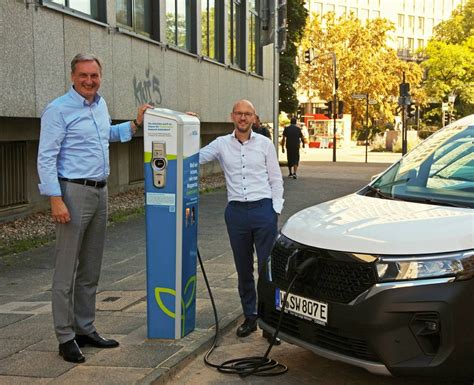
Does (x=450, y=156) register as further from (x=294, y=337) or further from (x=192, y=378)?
(x=192, y=378)

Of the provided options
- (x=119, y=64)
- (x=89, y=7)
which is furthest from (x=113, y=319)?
(x=119, y=64)

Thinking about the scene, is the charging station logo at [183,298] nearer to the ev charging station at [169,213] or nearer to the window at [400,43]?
the ev charging station at [169,213]

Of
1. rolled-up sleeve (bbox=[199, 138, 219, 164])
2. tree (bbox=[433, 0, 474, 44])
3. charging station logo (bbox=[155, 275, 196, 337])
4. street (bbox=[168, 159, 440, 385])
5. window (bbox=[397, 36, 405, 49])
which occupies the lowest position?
street (bbox=[168, 159, 440, 385])

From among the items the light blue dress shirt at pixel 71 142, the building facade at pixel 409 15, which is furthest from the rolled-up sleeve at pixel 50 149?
the building facade at pixel 409 15

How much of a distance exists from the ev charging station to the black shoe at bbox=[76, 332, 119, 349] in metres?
0.34

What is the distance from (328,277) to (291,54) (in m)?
27.4

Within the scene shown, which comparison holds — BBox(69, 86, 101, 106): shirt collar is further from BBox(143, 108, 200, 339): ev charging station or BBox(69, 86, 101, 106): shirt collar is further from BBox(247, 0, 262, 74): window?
BBox(247, 0, 262, 74): window

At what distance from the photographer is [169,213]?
15.7 feet

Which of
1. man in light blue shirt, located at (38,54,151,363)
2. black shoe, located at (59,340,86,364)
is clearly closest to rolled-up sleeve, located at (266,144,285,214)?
man in light blue shirt, located at (38,54,151,363)

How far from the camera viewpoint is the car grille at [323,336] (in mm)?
3760

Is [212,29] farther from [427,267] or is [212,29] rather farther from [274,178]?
[427,267]

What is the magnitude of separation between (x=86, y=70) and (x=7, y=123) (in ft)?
20.9

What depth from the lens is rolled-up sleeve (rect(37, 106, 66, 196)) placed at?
169 inches

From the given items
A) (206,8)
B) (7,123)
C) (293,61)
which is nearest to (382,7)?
(293,61)
